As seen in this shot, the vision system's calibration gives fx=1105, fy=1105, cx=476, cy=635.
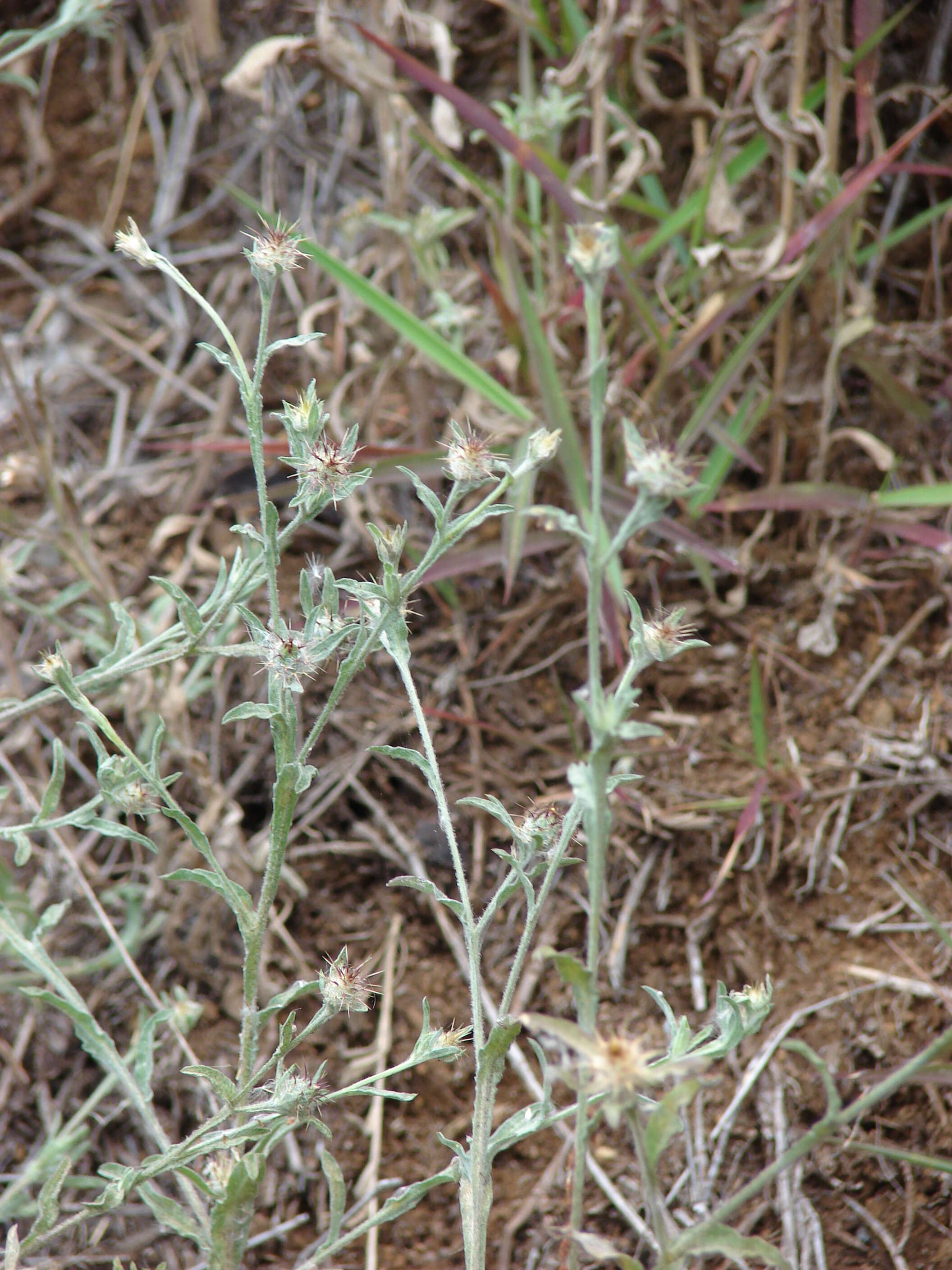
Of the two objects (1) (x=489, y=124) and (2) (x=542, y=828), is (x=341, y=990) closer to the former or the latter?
(2) (x=542, y=828)

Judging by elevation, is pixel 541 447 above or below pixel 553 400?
above

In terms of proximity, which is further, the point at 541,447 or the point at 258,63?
the point at 258,63

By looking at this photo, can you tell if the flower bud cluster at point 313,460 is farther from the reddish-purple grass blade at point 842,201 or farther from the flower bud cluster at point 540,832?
the reddish-purple grass blade at point 842,201

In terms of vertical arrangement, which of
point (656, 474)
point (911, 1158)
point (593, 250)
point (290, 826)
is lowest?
point (911, 1158)

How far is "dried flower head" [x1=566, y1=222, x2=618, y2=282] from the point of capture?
1002 millimetres

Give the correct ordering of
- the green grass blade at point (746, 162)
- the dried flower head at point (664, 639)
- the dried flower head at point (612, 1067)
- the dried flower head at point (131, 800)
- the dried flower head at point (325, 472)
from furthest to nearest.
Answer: the green grass blade at point (746, 162), the dried flower head at point (131, 800), the dried flower head at point (325, 472), the dried flower head at point (664, 639), the dried flower head at point (612, 1067)

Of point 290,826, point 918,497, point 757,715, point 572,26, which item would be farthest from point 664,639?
point 572,26

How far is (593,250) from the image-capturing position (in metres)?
1.00

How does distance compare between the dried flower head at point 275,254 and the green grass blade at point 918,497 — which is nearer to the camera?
the dried flower head at point 275,254

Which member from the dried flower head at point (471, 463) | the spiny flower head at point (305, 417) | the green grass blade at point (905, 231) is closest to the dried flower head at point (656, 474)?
the dried flower head at point (471, 463)

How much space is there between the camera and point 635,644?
1.11 m

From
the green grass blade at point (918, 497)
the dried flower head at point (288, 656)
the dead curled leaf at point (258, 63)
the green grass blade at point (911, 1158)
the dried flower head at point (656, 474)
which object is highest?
the dead curled leaf at point (258, 63)

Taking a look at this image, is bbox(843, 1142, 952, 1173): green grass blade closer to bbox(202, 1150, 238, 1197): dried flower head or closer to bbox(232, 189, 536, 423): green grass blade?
bbox(202, 1150, 238, 1197): dried flower head

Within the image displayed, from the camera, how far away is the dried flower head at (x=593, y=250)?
1.00m
